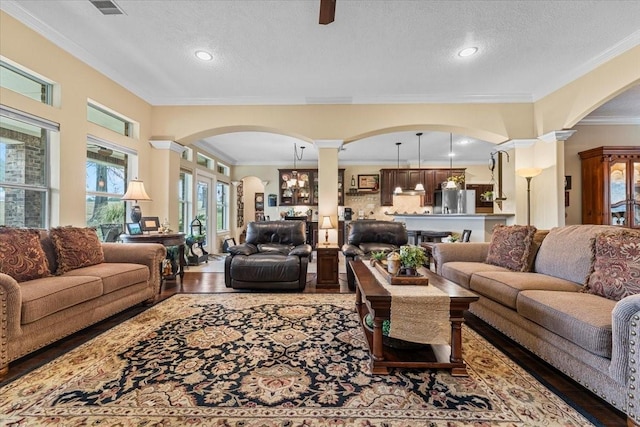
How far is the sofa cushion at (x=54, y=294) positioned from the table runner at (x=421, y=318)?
2.47 m

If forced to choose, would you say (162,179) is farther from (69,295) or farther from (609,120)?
(609,120)

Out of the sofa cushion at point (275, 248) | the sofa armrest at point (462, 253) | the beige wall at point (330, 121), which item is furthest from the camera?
the sofa cushion at point (275, 248)

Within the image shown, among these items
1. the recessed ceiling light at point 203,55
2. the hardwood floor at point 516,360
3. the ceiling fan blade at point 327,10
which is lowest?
the hardwood floor at point 516,360

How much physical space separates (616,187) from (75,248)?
7632 mm

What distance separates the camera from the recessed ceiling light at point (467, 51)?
3.26 meters

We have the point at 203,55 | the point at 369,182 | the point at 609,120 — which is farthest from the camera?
the point at 369,182

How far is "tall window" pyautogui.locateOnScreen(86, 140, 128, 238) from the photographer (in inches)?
147

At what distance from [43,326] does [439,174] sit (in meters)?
8.76

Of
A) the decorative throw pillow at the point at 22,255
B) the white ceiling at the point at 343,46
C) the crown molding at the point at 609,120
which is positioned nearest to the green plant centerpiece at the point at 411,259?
the white ceiling at the point at 343,46

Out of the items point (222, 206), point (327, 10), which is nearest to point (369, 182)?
point (222, 206)

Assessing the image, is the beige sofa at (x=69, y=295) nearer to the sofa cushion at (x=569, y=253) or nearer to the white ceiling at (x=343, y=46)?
the white ceiling at (x=343, y=46)

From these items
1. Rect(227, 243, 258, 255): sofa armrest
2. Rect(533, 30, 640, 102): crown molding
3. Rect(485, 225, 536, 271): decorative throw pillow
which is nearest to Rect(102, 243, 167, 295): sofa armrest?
Rect(227, 243, 258, 255): sofa armrest

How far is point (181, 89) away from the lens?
170 inches

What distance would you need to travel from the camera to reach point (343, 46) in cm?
321
